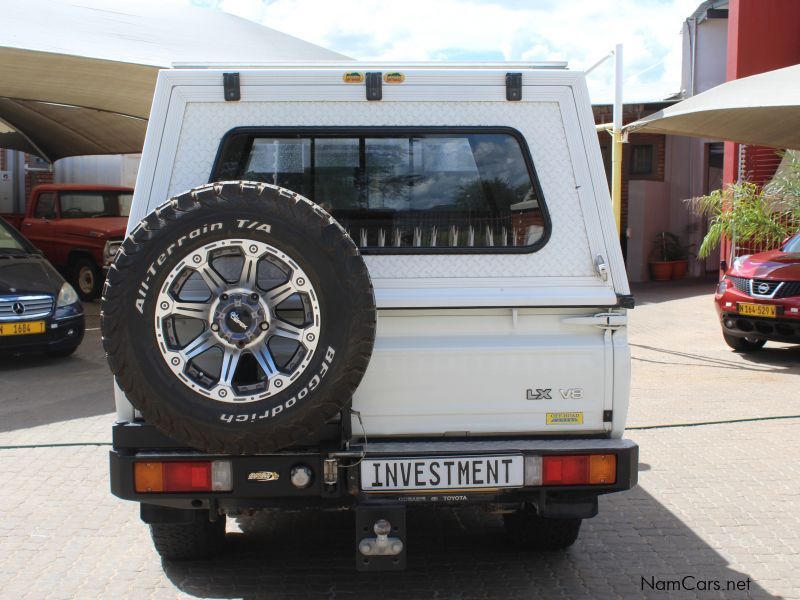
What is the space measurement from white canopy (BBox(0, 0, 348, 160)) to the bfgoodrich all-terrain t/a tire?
23.0 ft

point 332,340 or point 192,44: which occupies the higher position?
point 192,44

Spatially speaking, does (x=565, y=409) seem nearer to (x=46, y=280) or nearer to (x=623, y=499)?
(x=623, y=499)

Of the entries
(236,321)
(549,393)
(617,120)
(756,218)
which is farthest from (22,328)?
(756,218)

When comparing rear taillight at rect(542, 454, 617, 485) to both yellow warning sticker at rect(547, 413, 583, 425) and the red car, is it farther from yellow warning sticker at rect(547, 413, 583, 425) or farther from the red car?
the red car

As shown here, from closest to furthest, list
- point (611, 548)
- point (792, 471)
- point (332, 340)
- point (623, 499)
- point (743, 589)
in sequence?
point (332, 340)
point (743, 589)
point (611, 548)
point (623, 499)
point (792, 471)

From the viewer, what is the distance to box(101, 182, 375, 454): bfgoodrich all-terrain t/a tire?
10.5ft

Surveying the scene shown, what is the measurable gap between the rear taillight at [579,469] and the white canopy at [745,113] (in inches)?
280

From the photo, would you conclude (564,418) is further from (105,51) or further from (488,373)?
(105,51)

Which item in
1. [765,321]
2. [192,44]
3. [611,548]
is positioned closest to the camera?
[611,548]

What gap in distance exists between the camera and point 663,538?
469 centimetres

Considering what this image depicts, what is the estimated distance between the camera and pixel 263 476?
342cm

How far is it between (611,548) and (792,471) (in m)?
1.95

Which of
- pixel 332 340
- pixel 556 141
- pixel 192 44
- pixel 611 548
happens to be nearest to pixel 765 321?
pixel 611 548

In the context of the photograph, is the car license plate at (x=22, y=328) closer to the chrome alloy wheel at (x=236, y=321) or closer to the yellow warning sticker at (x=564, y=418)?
the chrome alloy wheel at (x=236, y=321)
